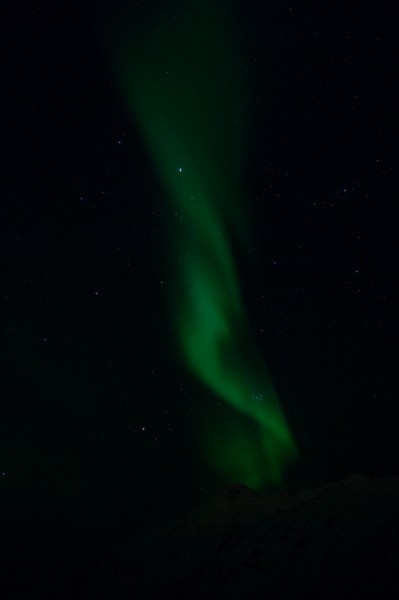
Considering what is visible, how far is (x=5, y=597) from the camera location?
351 inches

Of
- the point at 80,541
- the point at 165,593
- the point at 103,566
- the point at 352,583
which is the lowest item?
the point at 352,583

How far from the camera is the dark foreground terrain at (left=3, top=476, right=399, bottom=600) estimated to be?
674cm

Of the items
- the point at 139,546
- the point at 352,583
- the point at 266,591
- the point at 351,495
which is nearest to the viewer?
A: the point at 352,583

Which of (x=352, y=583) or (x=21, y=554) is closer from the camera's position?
(x=352, y=583)

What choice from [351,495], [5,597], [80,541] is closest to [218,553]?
[351,495]

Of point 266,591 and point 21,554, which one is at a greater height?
point 21,554

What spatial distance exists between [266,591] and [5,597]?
533 cm

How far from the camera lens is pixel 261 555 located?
25.9ft

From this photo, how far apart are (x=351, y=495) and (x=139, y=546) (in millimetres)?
4422

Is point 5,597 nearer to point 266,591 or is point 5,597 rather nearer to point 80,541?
point 80,541

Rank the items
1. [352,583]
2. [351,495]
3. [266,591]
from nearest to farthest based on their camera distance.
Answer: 1. [352,583]
2. [266,591]
3. [351,495]

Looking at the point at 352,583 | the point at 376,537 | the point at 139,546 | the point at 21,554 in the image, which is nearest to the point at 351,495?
the point at 376,537

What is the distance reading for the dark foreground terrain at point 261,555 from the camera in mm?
6738

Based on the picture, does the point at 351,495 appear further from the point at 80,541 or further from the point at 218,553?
the point at 80,541
